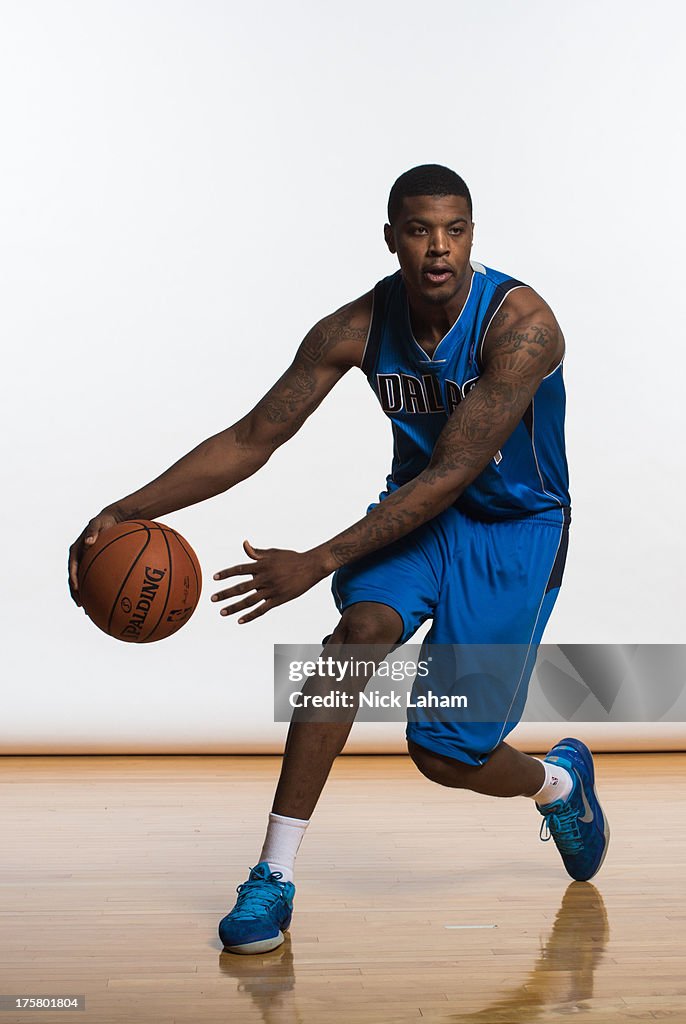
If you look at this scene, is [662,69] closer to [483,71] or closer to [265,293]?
[483,71]

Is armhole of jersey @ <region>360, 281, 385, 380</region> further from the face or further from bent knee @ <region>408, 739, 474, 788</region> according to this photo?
bent knee @ <region>408, 739, 474, 788</region>

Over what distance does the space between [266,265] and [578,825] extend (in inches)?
96.0

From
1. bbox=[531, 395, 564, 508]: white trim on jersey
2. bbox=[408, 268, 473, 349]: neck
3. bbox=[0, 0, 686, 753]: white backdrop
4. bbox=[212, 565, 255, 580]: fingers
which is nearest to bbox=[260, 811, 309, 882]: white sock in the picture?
bbox=[212, 565, 255, 580]: fingers

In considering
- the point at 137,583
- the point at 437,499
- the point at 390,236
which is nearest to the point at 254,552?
the point at 137,583

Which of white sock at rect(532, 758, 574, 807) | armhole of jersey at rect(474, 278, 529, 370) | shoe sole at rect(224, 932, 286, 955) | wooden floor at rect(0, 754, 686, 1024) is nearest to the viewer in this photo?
wooden floor at rect(0, 754, 686, 1024)

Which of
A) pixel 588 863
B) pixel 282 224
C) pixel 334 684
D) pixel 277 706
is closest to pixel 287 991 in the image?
pixel 334 684

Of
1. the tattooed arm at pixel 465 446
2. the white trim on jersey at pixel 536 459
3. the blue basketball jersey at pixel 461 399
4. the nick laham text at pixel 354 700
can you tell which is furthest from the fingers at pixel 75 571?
the white trim on jersey at pixel 536 459

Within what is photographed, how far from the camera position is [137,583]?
240 cm

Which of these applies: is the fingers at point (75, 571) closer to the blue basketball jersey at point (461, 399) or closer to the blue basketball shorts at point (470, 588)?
the blue basketball shorts at point (470, 588)

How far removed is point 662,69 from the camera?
4.61 metres

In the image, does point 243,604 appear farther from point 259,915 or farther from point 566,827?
point 566,827

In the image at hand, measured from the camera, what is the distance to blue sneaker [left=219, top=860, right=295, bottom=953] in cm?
233

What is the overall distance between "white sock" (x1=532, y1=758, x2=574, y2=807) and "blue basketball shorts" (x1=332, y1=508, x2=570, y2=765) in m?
0.20

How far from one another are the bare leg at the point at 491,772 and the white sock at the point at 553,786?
0.02 m
